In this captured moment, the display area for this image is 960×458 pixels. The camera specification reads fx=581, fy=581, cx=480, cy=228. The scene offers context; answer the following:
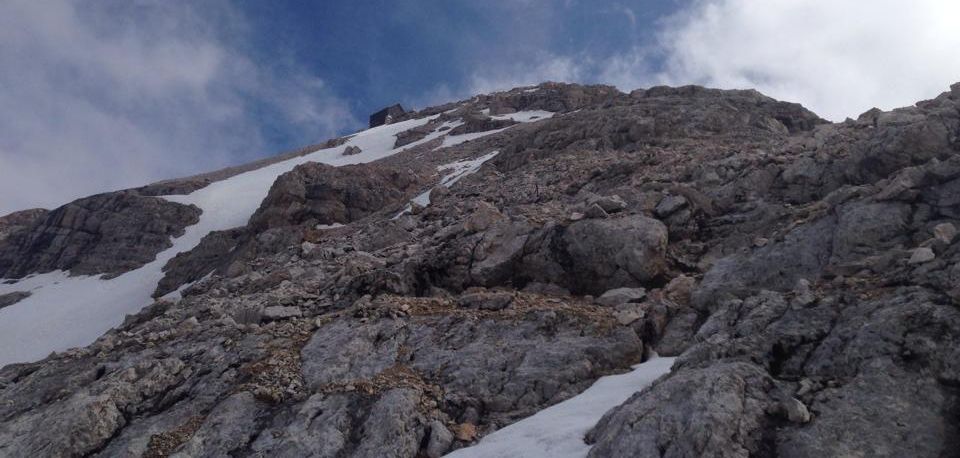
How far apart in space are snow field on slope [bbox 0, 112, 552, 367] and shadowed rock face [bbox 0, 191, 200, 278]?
1.26 meters

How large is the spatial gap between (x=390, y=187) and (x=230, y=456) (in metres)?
31.2

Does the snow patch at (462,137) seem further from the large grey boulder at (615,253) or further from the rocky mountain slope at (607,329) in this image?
the large grey boulder at (615,253)

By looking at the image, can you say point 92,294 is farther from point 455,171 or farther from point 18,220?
point 18,220

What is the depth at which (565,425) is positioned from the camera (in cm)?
947

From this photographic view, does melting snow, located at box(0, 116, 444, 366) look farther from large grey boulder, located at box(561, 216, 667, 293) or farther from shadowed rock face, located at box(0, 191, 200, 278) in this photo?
large grey boulder, located at box(561, 216, 667, 293)

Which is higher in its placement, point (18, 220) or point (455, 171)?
Answer: point (18, 220)

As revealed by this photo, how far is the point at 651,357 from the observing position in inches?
479

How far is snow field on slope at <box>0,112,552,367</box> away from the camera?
3259 cm

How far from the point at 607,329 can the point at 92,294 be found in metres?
40.2

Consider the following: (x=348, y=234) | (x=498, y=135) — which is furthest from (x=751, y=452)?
(x=498, y=135)

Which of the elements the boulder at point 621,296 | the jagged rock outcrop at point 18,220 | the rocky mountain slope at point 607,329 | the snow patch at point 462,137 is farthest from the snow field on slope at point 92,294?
the boulder at point 621,296

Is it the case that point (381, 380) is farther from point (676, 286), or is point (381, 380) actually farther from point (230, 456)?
point (676, 286)

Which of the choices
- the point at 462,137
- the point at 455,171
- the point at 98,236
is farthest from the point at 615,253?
the point at 98,236

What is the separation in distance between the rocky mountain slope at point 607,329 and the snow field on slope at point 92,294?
51.3 feet
